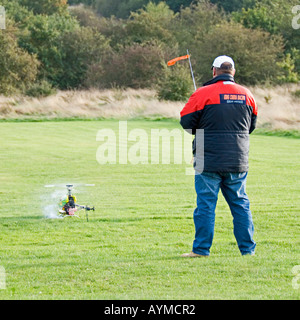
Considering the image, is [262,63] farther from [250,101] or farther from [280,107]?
[250,101]

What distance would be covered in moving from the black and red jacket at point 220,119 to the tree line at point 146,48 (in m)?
27.5

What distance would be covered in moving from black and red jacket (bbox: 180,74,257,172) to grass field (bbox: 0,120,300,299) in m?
0.98

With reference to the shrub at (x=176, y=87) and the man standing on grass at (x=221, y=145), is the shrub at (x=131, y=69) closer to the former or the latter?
the shrub at (x=176, y=87)

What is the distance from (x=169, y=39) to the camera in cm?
5591

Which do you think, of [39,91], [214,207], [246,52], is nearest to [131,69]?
[246,52]

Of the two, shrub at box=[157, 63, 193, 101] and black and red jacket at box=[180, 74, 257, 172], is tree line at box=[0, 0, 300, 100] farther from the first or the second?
black and red jacket at box=[180, 74, 257, 172]

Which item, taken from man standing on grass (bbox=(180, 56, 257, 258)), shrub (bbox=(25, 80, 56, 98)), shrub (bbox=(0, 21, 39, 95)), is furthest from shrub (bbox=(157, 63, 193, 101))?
man standing on grass (bbox=(180, 56, 257, 258))

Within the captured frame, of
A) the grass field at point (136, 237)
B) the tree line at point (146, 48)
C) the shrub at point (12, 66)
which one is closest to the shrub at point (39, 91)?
the tree line at point (146, 48)

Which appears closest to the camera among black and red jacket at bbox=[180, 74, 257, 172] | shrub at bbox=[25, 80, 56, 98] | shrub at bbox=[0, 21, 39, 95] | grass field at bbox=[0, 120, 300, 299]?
grass field at bbox=[0, 120, 300, 299]

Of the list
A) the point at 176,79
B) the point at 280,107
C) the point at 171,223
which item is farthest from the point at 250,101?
the point at 176,79

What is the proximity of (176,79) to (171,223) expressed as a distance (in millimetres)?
25671

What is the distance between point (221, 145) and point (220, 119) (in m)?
0.26

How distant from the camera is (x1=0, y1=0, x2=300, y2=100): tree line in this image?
143ft

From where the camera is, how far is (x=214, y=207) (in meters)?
6.83
